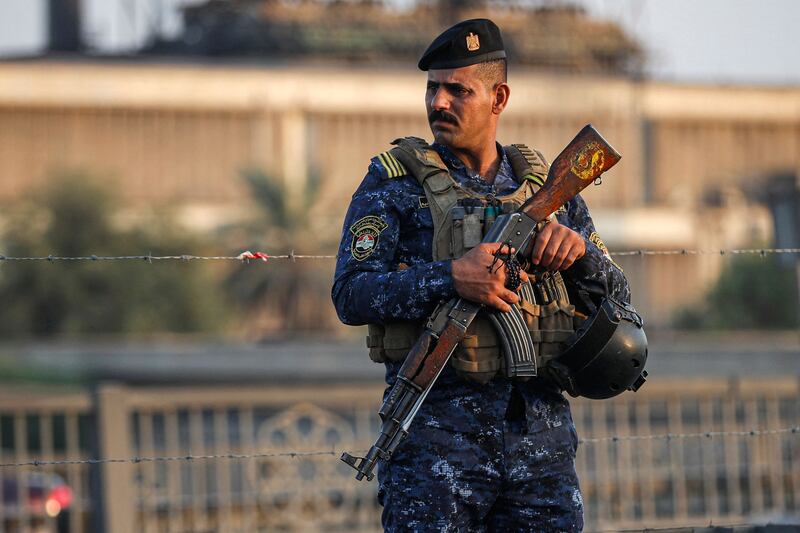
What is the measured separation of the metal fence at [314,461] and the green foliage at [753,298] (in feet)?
123

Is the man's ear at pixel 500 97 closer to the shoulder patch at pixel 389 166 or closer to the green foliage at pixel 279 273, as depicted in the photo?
the shoulder patch at pixel 389 166

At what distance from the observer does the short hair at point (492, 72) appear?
449 cm

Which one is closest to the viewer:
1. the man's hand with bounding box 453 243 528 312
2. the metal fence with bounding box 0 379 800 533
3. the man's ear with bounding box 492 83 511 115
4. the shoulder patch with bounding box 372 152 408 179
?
the man's hand with bounding box 453 243 528 312

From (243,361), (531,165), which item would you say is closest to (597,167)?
(531,165)

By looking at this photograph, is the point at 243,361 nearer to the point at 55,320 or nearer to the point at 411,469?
the point at 55,320

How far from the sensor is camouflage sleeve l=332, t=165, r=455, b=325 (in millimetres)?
4230

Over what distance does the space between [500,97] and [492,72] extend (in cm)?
9

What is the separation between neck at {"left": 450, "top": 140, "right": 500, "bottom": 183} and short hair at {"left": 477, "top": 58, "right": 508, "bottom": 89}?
0.60 feet

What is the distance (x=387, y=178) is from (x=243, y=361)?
91.0 feet

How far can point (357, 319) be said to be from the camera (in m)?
4.29

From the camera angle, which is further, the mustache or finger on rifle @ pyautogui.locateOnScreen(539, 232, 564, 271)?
the mustache

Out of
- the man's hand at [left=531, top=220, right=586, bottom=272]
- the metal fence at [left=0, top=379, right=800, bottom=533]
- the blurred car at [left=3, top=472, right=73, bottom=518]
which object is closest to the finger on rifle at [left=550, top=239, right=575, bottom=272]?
the man's hand at [left=531, top=220, right=586, bottom=272]

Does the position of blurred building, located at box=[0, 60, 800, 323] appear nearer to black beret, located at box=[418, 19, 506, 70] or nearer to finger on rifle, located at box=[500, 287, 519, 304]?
black beret, located at box=[418, 19, 506, 70]

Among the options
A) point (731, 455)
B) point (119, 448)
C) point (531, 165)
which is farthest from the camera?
point (731, 455)
